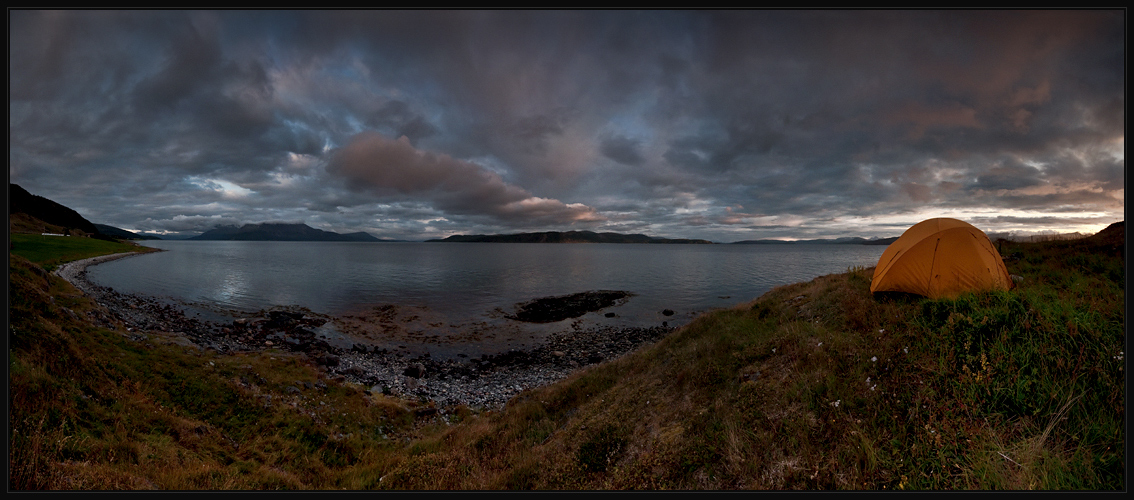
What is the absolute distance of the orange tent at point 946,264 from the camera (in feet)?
29.4

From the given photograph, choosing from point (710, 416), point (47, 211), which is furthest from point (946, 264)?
point (47, 211)

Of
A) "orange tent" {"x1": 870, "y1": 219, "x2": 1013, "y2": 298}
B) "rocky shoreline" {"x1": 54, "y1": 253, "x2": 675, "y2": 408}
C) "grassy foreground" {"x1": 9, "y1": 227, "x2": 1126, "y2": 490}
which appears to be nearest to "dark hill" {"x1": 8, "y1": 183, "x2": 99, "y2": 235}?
"rocky shoreline" {"x1": 54, "y1": 253, "x2": 675, "y2": 408}

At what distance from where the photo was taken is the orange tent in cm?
895

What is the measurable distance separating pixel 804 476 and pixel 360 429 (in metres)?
12.5

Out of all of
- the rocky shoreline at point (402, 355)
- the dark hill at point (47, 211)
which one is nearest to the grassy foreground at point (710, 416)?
the rocky shoreline at point (402, 355)

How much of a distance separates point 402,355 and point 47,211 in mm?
275782

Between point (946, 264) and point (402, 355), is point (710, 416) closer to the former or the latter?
point (946, 264)

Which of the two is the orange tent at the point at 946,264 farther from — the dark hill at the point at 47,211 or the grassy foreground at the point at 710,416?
the dark hill at the point at 47,211

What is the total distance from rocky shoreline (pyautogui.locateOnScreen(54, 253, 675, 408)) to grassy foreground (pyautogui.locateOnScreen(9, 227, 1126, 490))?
4.25m

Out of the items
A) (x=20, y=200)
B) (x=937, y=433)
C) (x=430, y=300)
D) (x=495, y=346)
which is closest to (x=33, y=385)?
(x=937, y=433)

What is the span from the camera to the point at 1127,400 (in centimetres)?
395

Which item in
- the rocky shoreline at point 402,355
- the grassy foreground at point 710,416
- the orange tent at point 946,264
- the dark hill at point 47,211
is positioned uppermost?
the dark hill at point 47,211

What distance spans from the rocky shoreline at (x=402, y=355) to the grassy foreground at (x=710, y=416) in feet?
13.9

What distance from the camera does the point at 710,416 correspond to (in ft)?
23.9
